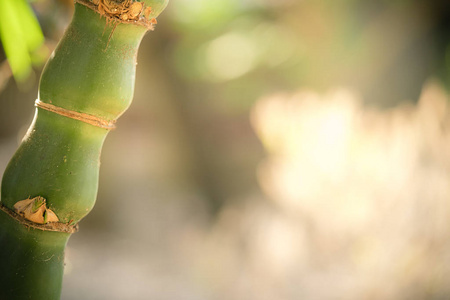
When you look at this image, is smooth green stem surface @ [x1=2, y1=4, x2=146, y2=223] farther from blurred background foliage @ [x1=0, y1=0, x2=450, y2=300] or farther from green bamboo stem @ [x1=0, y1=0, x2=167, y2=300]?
blurred background foliage @ [x1=0, y1=0, x2=450, y2=300]

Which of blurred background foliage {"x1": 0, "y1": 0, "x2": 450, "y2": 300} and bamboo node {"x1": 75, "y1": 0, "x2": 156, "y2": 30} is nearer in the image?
bamboo node {"x1": 75, "y1": 0, "x2": 156, "y2": 30}

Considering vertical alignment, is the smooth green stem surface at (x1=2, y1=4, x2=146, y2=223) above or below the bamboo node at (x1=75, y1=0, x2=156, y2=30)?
below

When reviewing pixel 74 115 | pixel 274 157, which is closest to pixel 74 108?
pixel 74 115

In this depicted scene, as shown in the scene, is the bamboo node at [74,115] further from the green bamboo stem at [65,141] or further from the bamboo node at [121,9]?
the bamboo node at [121,9]

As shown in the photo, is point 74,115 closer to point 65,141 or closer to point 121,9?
point 65,141

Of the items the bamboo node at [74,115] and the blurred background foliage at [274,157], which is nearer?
the bamboo node at [74,115]

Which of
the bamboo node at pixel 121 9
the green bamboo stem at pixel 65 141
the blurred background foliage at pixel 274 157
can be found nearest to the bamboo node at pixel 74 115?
the green bamboo stem at pixel 65 141

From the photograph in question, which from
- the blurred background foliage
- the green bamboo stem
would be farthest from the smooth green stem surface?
the blurred background foliage
